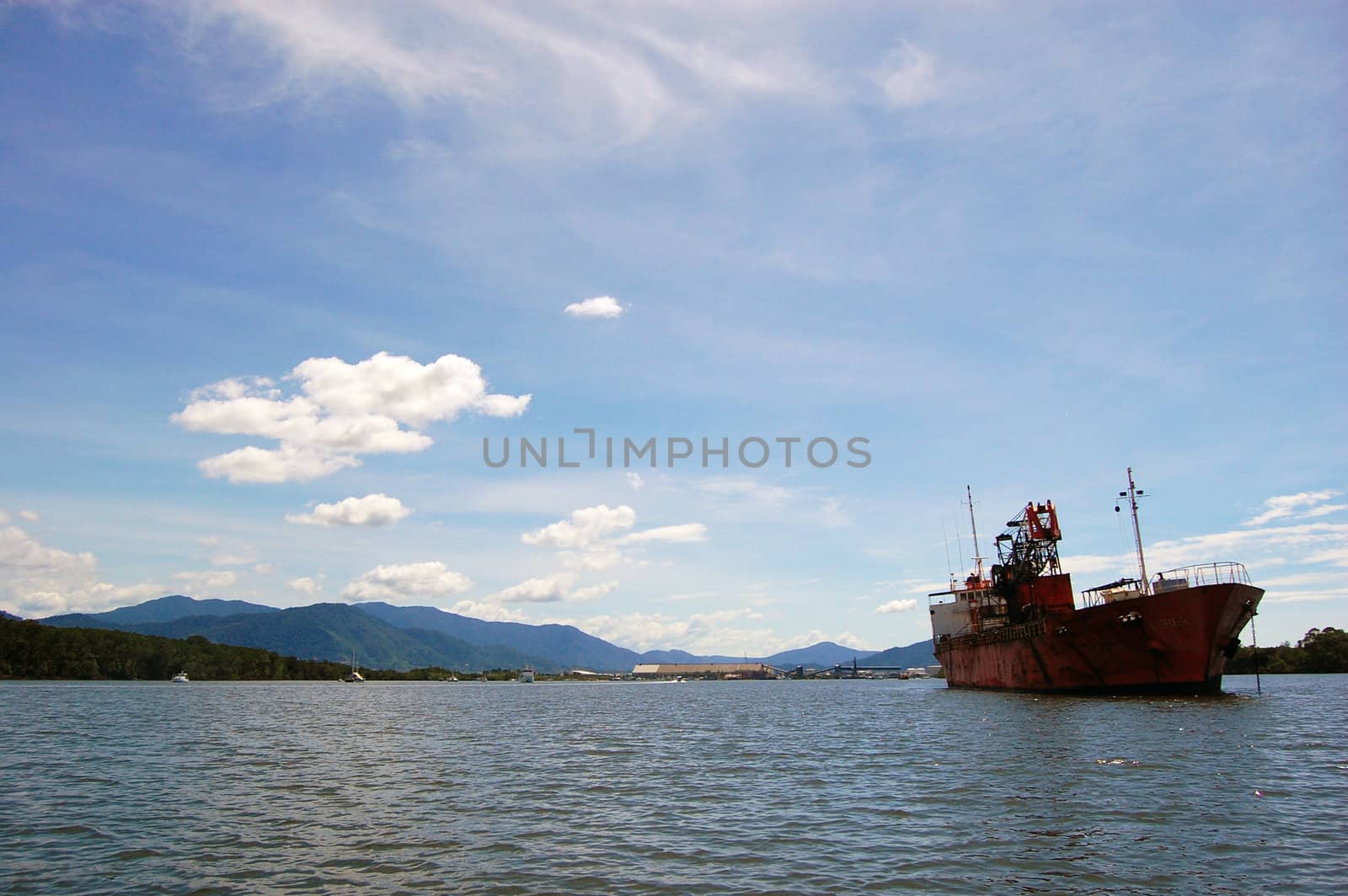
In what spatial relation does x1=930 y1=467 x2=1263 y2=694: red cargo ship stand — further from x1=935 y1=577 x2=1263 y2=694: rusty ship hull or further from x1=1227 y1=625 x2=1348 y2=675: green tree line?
x1=1227 y1=625 x2=1348 y2=675: green tree line

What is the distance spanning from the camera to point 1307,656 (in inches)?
6639

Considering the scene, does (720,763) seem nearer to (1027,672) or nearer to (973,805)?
(973,805)

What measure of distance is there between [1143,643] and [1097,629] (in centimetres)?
342

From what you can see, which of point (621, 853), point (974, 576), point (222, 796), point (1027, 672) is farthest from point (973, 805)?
point (974, 576)

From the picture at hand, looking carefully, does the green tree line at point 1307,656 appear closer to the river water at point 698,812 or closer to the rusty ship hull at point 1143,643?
the rusty ship hull at point 1143,643

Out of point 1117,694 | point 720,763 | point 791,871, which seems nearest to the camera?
point 791,871

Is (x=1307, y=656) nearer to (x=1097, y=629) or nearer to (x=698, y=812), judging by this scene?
(x=1097, y=629)

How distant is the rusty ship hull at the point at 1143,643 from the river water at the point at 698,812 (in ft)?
30.1

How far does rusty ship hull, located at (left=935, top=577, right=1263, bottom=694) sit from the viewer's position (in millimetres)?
59594

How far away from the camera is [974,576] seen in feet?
398

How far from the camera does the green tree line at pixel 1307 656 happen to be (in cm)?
15812

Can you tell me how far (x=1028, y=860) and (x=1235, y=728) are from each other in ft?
111

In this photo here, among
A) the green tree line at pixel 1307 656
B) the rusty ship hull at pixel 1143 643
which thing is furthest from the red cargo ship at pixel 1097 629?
the green tree line at pixel 1307 656

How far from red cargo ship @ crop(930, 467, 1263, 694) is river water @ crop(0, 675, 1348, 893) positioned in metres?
9.32
